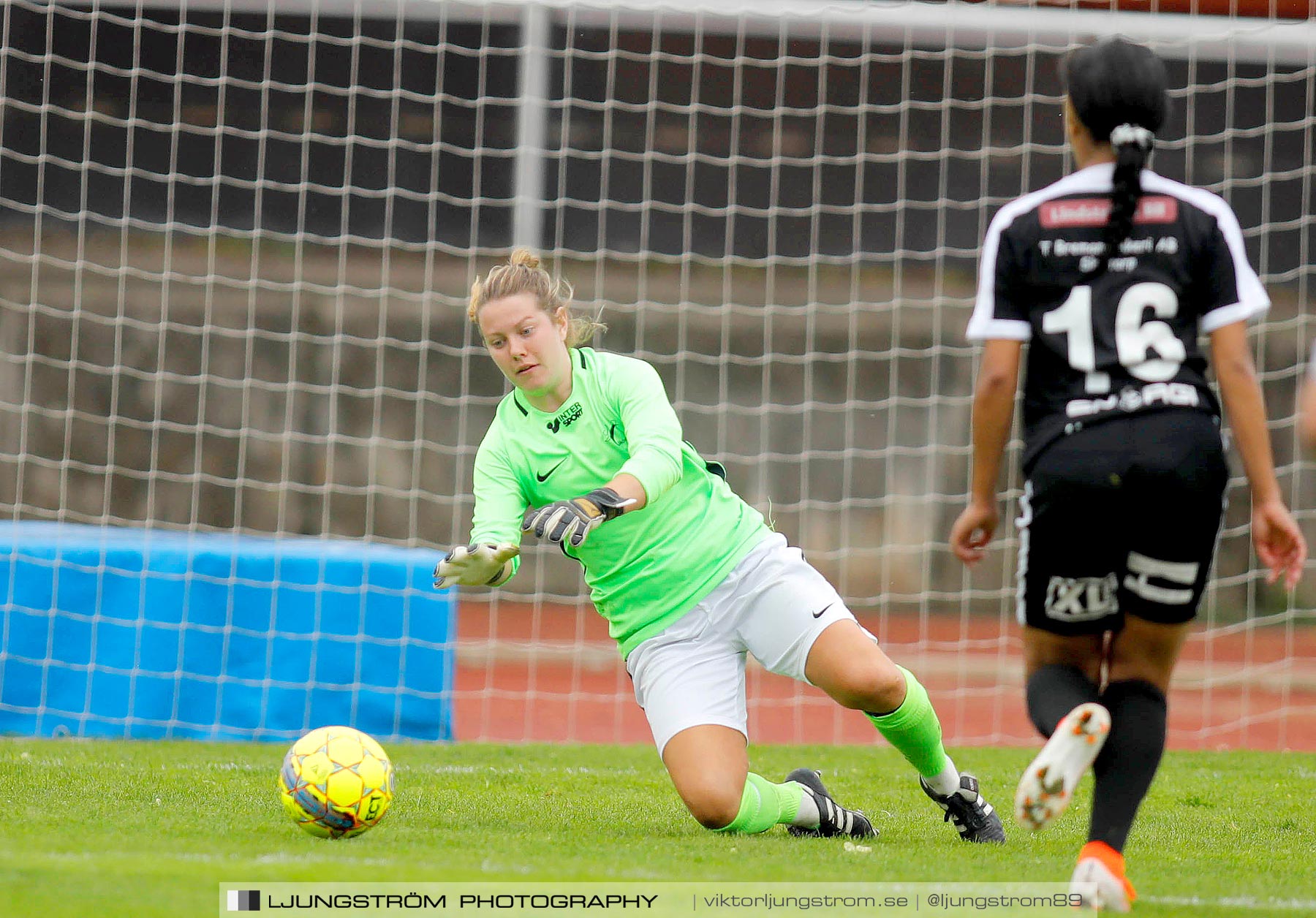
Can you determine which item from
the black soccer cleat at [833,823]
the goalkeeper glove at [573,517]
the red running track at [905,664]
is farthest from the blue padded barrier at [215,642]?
the goalkeeper glove at [573,517]

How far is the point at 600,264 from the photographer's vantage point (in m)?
11.7

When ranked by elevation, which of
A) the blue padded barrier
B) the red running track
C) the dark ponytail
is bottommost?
the red running track

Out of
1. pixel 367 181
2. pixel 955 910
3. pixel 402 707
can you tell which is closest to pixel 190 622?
pixel 402 707

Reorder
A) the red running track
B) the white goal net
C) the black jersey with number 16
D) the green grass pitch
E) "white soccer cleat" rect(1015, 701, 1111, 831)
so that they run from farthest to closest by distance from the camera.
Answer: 1. the white goal net
2. the red running track
3. the green grass pitch
4. the black jersey with number 16
5. "white soccer cleat" rect(1015, 701, 1111, 831)

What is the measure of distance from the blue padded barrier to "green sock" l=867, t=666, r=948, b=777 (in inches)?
121

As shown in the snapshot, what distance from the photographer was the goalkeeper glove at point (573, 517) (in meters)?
3.29

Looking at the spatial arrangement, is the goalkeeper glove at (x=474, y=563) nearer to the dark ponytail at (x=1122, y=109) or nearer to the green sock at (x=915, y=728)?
the green sock at (x=915, y=728)

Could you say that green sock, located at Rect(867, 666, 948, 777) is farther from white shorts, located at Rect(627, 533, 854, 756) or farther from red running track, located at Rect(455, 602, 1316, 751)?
red running track, located at Rect(455, 602, 1316, 751)

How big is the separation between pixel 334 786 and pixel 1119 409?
2.01 meters

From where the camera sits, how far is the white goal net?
9570 millimetres

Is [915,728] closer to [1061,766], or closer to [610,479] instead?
[610,479]

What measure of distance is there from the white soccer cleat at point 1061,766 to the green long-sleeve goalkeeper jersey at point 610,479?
4.71 ft

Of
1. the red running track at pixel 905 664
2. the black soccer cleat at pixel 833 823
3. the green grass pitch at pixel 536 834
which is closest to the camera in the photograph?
the green grass pitch at pixel 536 834

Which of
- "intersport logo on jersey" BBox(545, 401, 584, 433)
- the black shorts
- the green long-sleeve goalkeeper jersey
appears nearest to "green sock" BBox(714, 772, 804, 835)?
the green long-sleeve goalkeeper jersey
